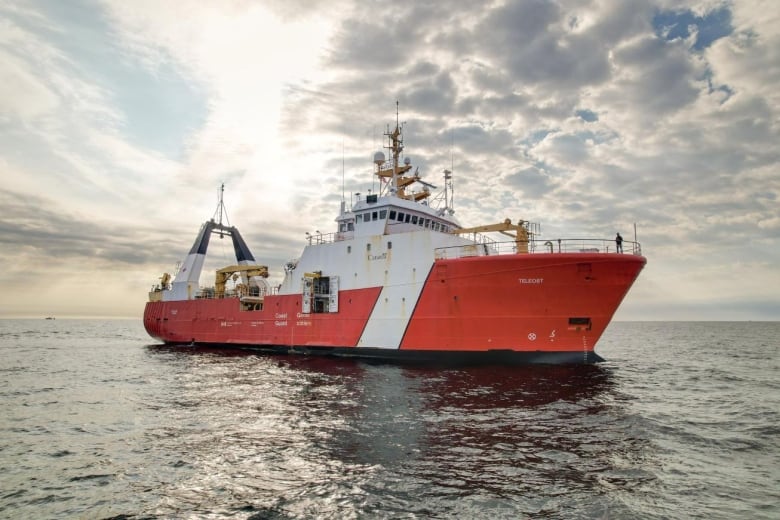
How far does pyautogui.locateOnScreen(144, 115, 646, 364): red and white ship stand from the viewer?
58.2 ft

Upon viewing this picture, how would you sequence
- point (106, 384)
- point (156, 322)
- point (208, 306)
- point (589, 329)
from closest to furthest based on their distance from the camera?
1. point (106, 384)
2. point (589, 329)
3. point (208, 306)
4. point (156, 322)

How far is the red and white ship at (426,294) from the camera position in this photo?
17.7 m

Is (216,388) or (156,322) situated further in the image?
(156,322)

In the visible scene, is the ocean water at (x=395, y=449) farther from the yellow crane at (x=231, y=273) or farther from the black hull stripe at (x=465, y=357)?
the yellow crane at (x=231, y=273)

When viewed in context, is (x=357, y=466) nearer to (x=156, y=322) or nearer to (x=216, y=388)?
(x=216, y=388)

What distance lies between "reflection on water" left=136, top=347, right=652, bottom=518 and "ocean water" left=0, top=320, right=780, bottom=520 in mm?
42

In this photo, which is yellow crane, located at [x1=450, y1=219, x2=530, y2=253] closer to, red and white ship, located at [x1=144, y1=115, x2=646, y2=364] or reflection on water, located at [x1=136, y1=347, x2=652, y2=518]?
red and white ship, located at [x1=144, y1=115, x2=646, y2=364]

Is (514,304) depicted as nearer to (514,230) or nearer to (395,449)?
(514,230)

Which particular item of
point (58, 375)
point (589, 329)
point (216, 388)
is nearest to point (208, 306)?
point (58, 375)

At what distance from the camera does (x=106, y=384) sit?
663 inches

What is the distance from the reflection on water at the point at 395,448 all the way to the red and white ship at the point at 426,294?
118 inches

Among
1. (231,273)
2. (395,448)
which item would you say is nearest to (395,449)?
(395,448)

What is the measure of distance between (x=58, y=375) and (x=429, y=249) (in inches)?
698

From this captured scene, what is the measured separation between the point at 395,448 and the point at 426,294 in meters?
11.7
